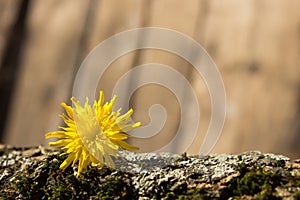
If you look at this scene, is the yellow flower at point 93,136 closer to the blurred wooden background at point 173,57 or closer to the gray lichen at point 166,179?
the gray lichen at point 166,179

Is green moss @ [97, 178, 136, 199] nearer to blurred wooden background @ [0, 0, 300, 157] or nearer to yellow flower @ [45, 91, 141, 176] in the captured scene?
yellow flower @ [45, 91, 141, 176]

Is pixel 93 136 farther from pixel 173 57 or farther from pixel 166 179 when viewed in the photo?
pixel 173 57

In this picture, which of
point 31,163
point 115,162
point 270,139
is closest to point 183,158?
point 115,162

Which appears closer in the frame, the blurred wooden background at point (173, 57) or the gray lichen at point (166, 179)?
the gray lichen at point (166, 179)

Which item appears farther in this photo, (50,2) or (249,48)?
(50,2)

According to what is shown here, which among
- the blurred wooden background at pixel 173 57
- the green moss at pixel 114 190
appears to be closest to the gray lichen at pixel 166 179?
the green moss at pixel 114 190

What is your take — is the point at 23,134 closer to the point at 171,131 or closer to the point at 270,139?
the point at 171,131

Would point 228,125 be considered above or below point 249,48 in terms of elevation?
below
